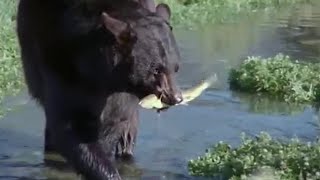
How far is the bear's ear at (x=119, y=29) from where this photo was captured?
18.0 ft

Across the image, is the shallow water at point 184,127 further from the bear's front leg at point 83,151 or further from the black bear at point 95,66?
the bear's front leg at point 83,151

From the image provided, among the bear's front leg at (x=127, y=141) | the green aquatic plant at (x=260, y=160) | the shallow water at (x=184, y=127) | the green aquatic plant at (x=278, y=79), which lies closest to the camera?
the green aquatic plant at (x=260, y=160)

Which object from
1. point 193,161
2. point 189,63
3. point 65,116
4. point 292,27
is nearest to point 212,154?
point 193,161

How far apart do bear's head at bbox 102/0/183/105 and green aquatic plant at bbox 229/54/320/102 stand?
11.5 ft

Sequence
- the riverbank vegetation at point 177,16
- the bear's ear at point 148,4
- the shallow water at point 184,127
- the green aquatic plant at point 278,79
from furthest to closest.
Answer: the riverbank vegetation at point 177,16
the green aquatic plant at point 278,79
the shallow water at point 184,127
the bear's ear at point 148,4

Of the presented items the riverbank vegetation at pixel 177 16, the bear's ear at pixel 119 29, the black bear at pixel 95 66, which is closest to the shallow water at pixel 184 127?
the black bear at pixel 95 66

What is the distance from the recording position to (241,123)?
787 centimetres

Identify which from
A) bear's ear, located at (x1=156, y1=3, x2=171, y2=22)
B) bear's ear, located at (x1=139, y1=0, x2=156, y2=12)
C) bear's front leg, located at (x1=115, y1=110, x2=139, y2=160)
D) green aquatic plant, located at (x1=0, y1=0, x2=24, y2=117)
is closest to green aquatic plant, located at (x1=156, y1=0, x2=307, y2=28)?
green aquatic plant, located at (x1=0, y1=0, x2=24, y2=117)

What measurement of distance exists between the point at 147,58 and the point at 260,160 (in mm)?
1139

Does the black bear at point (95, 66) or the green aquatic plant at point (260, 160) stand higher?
the black bear at point (95, 66)

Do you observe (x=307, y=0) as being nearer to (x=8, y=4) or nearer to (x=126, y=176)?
(x=8, y=4)

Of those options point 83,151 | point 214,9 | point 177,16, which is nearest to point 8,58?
point 83,151

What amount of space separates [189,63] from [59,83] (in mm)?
5153

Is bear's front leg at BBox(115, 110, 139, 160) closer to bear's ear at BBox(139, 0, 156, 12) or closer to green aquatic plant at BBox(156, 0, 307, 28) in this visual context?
bear's ear at BBox(139, 0, 156, 12)
